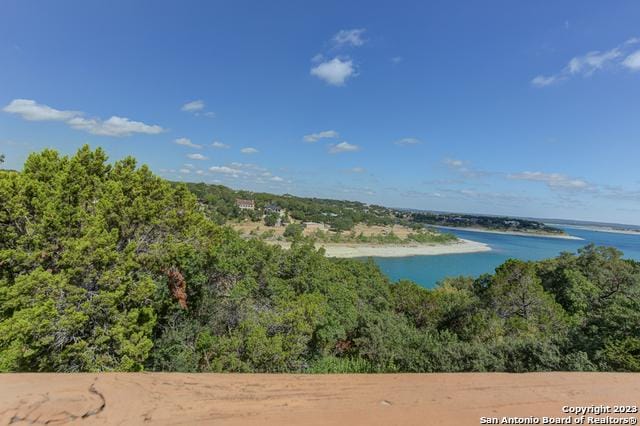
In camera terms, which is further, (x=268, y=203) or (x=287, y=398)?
(x=268, y=203)

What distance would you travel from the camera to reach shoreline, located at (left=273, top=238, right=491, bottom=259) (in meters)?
68.9

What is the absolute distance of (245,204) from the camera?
3858 inches

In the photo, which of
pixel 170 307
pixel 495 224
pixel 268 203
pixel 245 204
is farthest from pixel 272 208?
pixel 495 224

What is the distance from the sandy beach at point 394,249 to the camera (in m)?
69.0

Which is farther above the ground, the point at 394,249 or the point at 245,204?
the point at 245,204

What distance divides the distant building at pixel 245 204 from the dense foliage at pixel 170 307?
8236 centimetres

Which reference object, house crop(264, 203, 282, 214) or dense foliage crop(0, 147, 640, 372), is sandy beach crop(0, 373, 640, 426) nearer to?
dense foliage crop(0, 147, 640, 372)

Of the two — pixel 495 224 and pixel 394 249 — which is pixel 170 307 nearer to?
pixel 394 249

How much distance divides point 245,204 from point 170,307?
88514mm

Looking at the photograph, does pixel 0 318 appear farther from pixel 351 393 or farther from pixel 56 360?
pixel 351 393

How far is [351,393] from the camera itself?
1133 millimetres

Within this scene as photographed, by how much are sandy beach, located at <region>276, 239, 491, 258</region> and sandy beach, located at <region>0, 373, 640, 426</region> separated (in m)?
62.7

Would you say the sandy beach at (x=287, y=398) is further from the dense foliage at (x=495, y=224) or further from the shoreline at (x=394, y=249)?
the dense foliage at (x=495, y=224)

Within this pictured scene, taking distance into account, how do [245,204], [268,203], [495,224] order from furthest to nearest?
[495,224], [268,203], [245,204]
